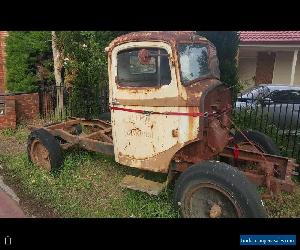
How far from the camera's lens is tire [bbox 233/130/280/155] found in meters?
5.35

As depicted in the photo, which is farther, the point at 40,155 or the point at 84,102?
the point at 84,102

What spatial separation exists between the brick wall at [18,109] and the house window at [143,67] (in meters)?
4.74

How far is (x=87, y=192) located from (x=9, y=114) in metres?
4.19

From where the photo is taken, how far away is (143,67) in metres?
4.57

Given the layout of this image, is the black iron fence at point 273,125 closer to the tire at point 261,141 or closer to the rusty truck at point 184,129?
the tire at point 261,141

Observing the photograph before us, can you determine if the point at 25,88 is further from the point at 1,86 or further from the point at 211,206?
the point at 211,206

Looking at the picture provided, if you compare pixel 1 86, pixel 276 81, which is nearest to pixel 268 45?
pixel 276 81

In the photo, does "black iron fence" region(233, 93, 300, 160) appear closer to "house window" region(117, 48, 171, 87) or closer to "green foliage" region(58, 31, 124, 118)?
"house window" region(117, 48, 171, 87)

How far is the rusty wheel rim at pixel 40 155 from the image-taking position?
19.5ft

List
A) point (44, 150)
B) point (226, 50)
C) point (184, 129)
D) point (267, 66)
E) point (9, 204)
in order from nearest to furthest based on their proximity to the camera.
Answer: point (184, 129), point (9, 204), point (44, 150), point (226, 50), point (267, 66)

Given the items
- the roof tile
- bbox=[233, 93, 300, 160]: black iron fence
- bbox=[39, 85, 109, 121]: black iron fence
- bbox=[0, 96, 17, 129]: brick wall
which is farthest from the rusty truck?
the roof tile

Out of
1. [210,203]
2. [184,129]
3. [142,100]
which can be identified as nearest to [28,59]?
[142,100]

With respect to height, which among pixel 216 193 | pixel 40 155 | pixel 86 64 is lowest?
pixel 40 155

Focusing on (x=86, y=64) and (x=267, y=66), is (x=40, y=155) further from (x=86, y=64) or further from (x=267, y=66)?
(x=267, y=66)
